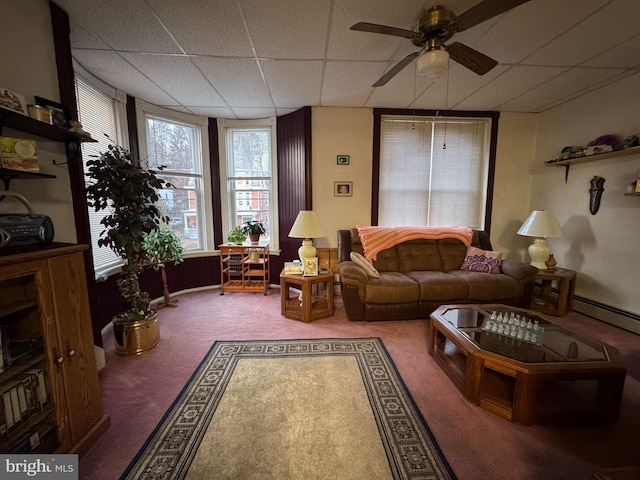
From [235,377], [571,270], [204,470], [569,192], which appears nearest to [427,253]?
[571,270]

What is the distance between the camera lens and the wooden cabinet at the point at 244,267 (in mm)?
3723

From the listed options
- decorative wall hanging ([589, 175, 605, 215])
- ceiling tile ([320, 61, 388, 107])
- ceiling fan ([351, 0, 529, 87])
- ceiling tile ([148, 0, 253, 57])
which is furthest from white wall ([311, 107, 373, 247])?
decorative wall hanging ([589, 175, 605, 215])

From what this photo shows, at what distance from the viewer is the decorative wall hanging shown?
285cm

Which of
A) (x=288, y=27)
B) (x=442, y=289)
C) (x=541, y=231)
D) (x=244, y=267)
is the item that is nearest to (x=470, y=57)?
(x=288, y=27)

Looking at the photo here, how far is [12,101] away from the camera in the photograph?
129cm

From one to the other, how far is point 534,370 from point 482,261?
198 cm

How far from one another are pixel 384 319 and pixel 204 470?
205 cm

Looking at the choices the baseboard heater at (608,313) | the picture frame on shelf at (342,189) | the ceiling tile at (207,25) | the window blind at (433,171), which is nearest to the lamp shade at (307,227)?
the picture frame on shelf at (342,189)

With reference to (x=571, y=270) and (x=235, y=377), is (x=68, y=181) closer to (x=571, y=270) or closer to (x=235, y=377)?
(x=235, y=377)

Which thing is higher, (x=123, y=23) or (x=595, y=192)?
(x=123, y=23)

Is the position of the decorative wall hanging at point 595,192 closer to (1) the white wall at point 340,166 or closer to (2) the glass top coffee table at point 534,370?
(2) the glass top coffee table at point 534,370

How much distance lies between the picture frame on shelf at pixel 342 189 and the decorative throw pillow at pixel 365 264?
38.1 inches

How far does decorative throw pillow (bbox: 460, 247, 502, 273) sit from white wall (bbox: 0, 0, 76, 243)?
12.9ft

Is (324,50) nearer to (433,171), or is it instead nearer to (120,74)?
(120,74)
